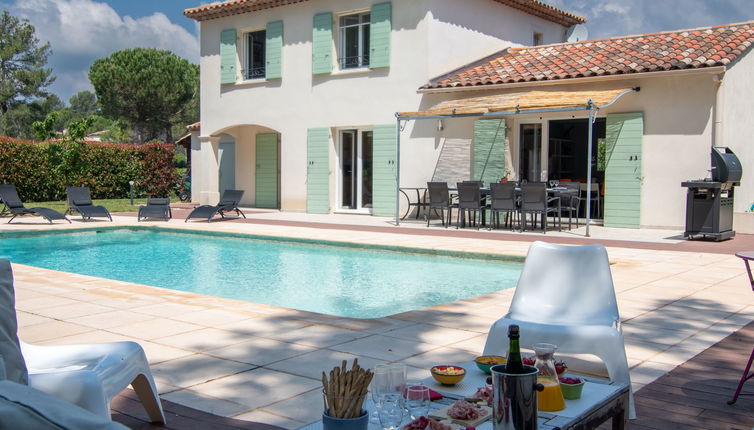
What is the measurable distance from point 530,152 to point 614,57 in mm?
2538

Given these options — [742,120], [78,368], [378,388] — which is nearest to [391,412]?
[378,388]

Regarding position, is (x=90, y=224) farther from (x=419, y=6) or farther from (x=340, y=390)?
(x=340, y=390)

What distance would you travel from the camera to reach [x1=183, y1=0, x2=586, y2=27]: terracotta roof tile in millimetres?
17625

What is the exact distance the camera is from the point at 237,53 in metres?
19.0

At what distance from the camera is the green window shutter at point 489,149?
14281mm

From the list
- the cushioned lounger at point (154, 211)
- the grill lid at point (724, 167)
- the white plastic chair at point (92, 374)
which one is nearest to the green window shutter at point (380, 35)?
the cushioned lounger at point (154, 211)

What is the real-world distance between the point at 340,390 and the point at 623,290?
536 centimetres

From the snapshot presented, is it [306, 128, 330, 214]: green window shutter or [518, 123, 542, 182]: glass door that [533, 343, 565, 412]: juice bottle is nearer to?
[518, 123, 542, 182]: glass door

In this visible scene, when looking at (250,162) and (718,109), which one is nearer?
(718,109)

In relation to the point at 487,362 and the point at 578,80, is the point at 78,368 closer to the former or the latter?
the point at 487,362

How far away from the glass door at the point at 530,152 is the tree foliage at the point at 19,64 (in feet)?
→ 106

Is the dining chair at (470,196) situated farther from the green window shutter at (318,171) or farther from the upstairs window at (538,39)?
the upstairs window at (538,39)


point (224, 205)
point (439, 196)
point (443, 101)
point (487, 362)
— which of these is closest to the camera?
point (487, 362)

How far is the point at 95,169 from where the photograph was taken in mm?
21516
